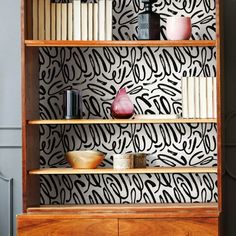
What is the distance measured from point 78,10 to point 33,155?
0.88 metres

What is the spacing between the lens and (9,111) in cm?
376

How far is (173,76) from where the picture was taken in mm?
3717

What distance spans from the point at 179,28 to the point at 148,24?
0.18 metres

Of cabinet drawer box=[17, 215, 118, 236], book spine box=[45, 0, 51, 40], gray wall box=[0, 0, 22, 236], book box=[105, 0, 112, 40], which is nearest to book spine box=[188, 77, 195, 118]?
book box=[105, 0, 112, 40]

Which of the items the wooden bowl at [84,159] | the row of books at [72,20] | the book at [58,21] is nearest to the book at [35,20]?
the row of books at [72,20]

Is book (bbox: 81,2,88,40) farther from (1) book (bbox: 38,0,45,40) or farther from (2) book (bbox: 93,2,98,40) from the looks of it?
(1) book (bbox: 38,0,45,40)

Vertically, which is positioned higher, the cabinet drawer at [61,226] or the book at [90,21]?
the book at [90,21]

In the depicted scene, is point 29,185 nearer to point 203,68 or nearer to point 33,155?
point 33,155

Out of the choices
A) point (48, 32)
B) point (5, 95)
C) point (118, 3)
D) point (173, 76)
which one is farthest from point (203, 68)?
point (5, 95)

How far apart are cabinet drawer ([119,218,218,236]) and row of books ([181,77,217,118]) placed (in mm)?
598

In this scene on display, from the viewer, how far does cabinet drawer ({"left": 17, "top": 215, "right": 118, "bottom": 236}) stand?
10.7 ft

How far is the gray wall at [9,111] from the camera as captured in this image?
376cm

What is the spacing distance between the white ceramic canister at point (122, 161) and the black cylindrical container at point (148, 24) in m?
0.68

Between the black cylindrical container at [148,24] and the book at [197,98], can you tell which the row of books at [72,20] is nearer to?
the black cylindrical container at [148,24]
